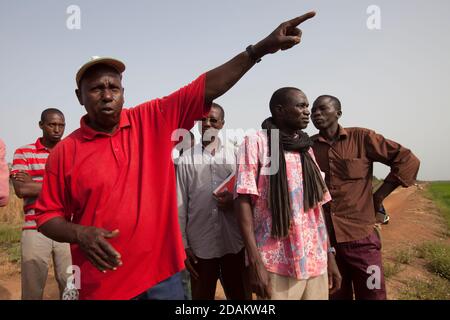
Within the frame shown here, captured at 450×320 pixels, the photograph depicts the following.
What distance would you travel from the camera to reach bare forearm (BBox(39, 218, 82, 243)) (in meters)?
1.77

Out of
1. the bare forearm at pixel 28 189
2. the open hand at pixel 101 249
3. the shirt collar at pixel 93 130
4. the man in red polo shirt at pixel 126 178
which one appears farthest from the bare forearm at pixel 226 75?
the bare forearm at pixel 28 189

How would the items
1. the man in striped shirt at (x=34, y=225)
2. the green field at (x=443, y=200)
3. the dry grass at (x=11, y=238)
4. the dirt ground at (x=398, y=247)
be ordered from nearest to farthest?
the man in striped shirt at (x=34, y=225) < the dirt ground at (x=398, y=247) < the dry grass at (x=11, y=238) < the green field at (x=443, y=200)

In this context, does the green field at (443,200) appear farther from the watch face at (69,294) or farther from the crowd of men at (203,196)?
the watch face at (69,294)

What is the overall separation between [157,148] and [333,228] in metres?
2.09

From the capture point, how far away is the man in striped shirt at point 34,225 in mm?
3510

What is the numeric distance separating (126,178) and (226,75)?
2.55ft

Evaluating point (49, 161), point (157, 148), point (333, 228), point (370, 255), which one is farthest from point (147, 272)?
point (370, 255)

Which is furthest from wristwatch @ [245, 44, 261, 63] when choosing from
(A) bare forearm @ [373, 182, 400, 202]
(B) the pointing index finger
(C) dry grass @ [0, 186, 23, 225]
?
(C) dry grass @ [0, 186, 23, 225]

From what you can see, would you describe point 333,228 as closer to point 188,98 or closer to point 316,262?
point 316,262

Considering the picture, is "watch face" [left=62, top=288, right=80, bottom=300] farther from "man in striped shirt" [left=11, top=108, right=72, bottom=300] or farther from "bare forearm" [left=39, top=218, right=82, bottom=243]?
"bare forearm" [left=39, top=218, right=82, bottom=243]

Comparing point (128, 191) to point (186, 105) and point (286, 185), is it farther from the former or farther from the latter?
point (286, 185)

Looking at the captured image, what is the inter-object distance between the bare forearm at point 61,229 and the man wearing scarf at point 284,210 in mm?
1075

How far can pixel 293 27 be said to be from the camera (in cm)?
197

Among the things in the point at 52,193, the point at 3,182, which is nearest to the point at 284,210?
the point at 52,193
